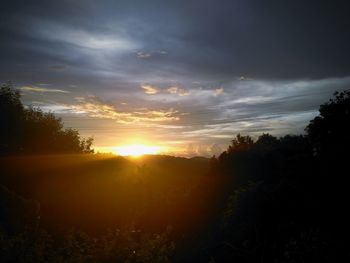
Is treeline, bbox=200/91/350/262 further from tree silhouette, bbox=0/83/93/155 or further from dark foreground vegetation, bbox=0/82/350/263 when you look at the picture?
tree silhouette, bbox=0/83/93/155

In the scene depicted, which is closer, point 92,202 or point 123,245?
point 123,245

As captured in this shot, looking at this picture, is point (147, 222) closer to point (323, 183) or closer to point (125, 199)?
point (125, 199)

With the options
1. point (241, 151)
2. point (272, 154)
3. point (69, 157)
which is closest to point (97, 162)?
point (69, 157)

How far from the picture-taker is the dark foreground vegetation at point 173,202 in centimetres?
1584

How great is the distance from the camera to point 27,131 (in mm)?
69938

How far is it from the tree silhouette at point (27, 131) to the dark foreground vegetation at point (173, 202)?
20 cm

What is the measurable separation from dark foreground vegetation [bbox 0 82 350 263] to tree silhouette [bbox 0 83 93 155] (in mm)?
199

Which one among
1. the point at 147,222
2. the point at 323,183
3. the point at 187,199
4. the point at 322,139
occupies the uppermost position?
the point at 322,139

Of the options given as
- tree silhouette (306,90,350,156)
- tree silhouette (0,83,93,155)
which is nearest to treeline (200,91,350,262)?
tree silhouette (306,90,350,156)

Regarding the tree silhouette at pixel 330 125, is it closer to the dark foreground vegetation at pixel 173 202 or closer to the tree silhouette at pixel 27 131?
Result: the dark foreground vegetation at pixel 173 202

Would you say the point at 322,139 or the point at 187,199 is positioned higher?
the point at 322,139

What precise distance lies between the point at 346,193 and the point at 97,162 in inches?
1630

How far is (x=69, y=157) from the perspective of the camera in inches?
2596

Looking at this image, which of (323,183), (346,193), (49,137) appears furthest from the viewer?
(49,137)
